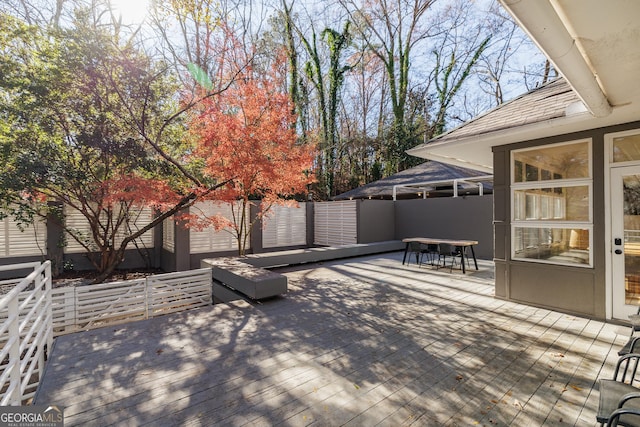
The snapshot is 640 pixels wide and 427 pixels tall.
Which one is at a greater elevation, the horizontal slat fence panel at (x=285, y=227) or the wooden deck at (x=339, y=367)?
the horizontal slat fence panel at (x=285, y=227)

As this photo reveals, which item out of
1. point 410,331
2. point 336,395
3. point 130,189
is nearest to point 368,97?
point 130,189

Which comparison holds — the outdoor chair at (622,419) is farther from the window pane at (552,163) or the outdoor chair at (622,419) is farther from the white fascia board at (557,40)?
the window pane at (552,163)

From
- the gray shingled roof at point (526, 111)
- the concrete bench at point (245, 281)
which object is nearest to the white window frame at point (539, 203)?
the gray shingled roof at point (526, 111)

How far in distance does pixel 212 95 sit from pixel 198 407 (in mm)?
5921

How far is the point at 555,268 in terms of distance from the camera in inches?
162

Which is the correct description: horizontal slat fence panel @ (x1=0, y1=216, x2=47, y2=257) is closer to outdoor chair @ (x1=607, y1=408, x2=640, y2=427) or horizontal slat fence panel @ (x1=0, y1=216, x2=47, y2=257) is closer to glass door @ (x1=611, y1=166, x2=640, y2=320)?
outdoor chair @ (x1=607, y1=408, x2=640, y2=427)

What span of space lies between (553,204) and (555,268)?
921 millimetres

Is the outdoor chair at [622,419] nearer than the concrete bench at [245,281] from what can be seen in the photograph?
Yes

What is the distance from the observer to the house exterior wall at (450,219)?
A: 28.2ft

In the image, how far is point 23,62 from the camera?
5.30 meters

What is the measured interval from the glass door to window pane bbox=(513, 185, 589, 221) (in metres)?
0.30

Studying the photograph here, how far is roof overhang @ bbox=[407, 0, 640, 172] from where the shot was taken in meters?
1.61

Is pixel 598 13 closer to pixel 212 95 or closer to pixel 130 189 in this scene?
pixel 212 95

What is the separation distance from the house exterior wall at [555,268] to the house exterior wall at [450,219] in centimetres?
363
